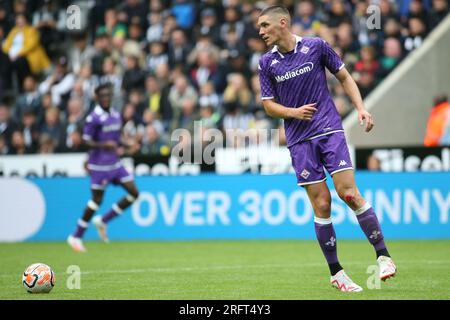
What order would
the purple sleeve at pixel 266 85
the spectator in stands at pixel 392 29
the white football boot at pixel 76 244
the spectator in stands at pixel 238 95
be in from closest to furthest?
the purple sleeve at pixel 266 85 → the white football boot at pixel 76 244 → the spectator in stands at pixel 392 29 → the spectator in stands at pixel 238 95

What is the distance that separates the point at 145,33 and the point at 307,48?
13.6 metres

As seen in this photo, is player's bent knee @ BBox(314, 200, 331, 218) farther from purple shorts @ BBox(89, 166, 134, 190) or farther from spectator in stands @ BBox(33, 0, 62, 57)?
spectator in stands @ BBox(33, 0, 62, 57)

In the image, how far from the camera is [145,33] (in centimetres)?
2258

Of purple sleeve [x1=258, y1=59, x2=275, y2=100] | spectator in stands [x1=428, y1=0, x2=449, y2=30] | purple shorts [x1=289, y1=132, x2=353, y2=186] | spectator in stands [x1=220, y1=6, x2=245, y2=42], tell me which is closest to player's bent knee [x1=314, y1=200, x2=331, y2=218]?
purple shorts [x1=289, y1=132, x2=353, y2=186]

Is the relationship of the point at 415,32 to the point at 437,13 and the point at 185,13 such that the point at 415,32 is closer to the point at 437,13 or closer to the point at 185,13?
the point at 437,13

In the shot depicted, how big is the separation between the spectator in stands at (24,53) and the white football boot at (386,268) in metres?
15.9

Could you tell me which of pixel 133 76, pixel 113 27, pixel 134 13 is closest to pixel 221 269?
pixel 133 76

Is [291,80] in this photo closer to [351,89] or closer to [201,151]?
[351,89]

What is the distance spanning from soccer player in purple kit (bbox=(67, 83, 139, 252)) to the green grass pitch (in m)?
0.72

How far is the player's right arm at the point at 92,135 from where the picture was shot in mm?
16438

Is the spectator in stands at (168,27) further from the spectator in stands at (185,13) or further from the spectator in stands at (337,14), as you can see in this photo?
the spectator in stands at (337,14)

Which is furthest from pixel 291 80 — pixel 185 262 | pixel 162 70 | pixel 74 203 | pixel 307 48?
pixel 162 70

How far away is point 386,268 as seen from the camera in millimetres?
8734

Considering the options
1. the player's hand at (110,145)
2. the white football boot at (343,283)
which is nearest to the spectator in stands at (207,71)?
the player's hand at (110,145)
